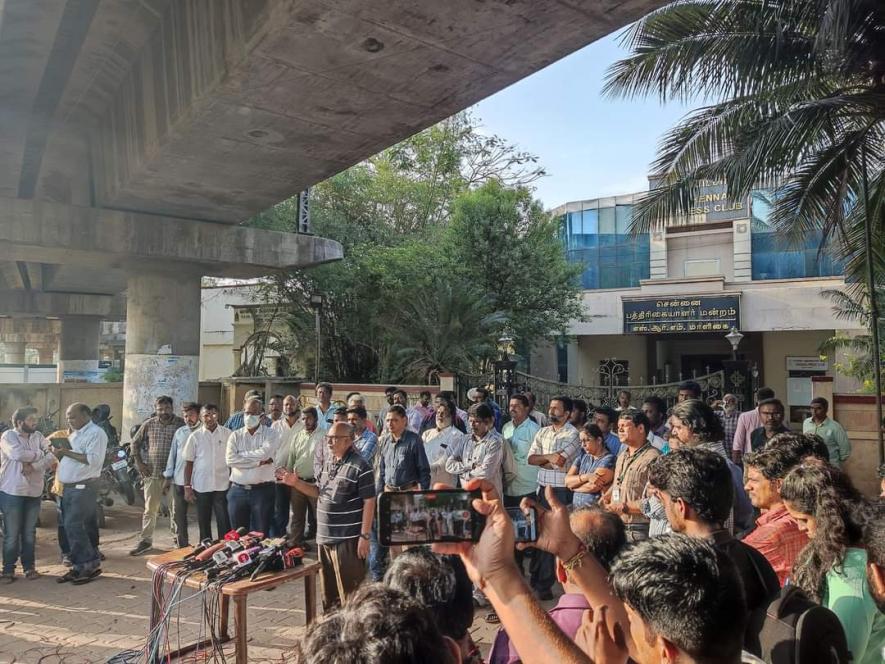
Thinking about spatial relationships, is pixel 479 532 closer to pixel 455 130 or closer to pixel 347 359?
pixel 347 359

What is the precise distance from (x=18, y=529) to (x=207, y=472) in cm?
181

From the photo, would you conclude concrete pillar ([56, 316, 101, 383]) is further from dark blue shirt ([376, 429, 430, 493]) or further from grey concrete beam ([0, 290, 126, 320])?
dark blue shirt ([376, 429, 430, 493])

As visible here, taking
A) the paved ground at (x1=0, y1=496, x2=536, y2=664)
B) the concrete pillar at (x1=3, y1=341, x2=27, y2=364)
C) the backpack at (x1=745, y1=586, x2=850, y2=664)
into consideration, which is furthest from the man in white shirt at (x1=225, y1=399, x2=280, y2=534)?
the concrete pillar at (x1=3, y1=341, x2=27, y2=364)

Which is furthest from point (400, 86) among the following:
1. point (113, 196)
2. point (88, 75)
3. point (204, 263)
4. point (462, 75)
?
point (204, 263)

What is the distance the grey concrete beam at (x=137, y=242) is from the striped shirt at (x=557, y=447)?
5.89 meters

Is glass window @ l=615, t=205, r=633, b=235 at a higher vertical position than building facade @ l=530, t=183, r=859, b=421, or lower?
higher

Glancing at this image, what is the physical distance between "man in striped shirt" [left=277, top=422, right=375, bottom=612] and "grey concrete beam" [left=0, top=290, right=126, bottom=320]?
56.0 feet

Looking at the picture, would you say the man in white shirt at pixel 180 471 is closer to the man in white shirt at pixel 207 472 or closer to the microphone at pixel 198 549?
the man in white shirt at pixel 207 472

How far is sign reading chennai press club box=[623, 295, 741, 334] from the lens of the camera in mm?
22844

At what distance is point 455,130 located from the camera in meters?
22.1

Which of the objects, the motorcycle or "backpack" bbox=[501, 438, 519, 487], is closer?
"backpack" bbox=[501, 438, 519, 487]

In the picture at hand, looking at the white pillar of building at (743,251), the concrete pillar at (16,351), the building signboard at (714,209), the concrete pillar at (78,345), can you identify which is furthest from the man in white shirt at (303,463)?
the concrete pillar at (16,351)

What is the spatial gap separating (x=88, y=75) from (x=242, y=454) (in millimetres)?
4151

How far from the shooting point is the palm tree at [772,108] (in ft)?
26.2
